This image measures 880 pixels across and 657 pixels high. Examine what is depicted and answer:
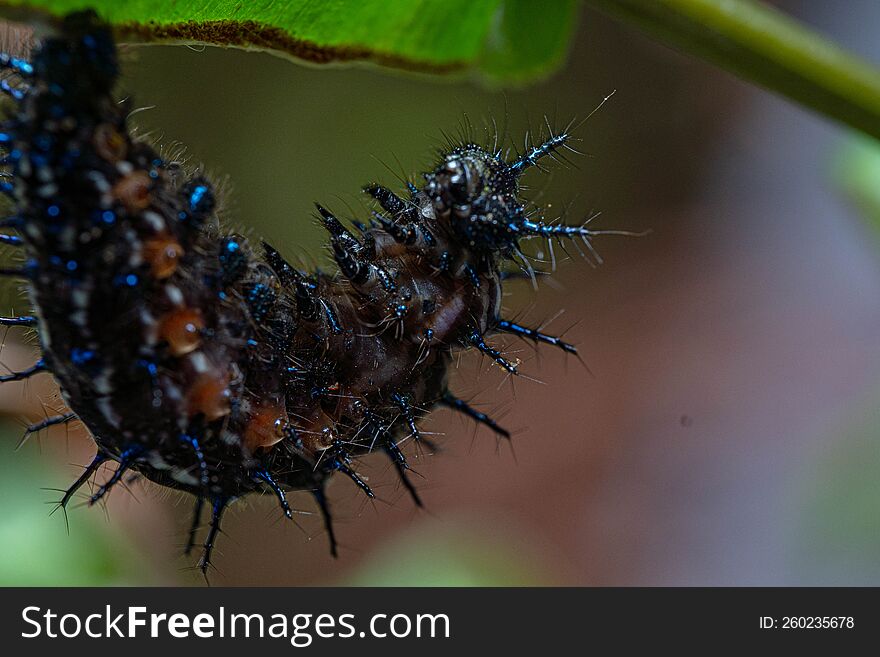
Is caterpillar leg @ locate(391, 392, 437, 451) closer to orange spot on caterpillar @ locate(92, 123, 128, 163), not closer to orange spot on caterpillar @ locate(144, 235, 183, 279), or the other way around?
orange spot on caterpillar @ locate(144, 235, 183, 279)

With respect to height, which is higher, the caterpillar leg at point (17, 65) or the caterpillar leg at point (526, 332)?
the caterpillar leg at point (17, 65)

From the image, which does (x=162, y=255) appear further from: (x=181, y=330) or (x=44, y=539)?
(x=44, y=539)

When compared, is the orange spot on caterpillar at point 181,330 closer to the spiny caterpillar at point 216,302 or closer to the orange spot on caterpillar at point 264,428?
the spiny caterpillar at point 216,302

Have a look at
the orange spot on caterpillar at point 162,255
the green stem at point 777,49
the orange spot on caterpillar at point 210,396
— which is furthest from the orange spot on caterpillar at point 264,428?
the green stem at point 777,49

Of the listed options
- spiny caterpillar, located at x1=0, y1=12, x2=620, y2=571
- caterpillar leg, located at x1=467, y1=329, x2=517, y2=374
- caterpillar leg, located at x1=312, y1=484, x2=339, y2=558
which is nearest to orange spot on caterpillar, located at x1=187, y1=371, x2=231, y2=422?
spiny caterpillar, located at x1=0, y1=12, x2=620, y2=571

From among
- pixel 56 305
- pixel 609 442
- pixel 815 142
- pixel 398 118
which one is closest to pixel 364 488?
pixel 56 305

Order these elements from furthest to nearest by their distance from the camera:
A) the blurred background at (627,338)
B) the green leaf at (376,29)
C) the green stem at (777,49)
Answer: the blurred background at (627,338)
the green leaf at (376,29)
the green stem at (777,49)

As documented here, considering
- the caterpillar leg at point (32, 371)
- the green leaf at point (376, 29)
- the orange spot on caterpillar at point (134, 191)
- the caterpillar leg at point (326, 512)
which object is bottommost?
the caterpillar leg at point (326, 512)
